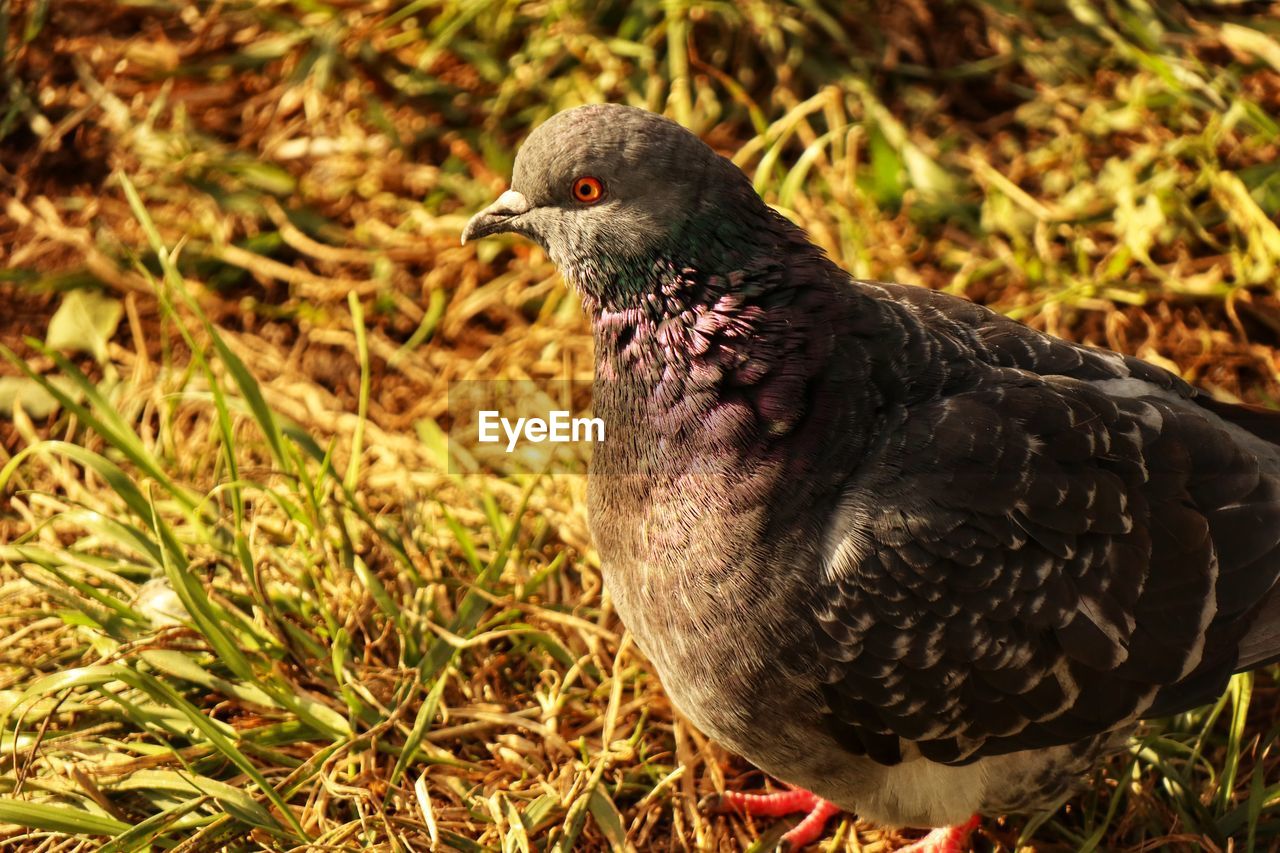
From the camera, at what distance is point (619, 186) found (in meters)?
3.51

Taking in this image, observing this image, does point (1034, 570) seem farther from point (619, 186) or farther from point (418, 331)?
point (418, 331)

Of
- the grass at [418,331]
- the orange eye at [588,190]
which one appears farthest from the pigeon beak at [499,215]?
the grass at [418,331]

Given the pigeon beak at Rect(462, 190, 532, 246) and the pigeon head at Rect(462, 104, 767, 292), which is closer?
the pigeon head at Rect(462, 104, 767, 292)

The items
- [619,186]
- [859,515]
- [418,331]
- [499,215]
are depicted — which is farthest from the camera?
[418,331]

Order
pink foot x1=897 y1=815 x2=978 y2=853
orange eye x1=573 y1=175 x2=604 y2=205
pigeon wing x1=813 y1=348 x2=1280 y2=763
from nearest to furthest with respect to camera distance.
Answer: pigeon wing x1=813 y1=348 x2=1280 y2=763 → orange eye x1=573 y1=175 x2=604 y2=205 → pink foot x1=897 y1=815 x2=978 y2=853

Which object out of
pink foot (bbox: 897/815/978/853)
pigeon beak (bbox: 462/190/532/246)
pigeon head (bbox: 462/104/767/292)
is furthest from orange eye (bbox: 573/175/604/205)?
pink foot (bbox: 897/815/978/853)

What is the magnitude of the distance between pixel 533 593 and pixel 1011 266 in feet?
9.11

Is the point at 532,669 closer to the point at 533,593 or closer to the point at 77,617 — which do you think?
the point at 533,593

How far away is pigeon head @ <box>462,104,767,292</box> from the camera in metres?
3.45

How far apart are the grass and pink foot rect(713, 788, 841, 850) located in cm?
8

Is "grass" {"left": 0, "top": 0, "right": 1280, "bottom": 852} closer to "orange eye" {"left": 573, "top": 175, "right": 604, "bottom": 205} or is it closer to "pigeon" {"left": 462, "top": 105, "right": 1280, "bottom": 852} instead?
"pigeon" {"left": 462, "top": 105, "right": 1280, "bottom": 852}

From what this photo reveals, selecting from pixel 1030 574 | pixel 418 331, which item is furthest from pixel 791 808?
pixel 418 331

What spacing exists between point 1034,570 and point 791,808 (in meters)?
1.38

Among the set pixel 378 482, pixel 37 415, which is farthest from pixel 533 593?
pixel 37 415
